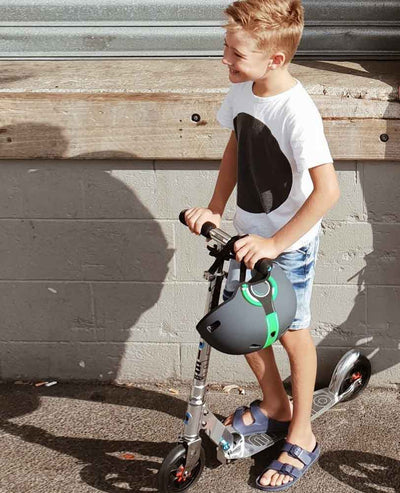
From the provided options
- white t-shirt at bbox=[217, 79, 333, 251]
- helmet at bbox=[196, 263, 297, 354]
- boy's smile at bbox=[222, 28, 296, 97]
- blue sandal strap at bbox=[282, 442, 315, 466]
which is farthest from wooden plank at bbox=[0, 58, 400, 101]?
blue sandal strap at bbox=[282, 442, 315, 466]

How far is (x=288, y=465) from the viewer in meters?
3.80

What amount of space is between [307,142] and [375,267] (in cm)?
122

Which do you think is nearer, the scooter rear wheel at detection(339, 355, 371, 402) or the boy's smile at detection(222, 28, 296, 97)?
the boy's smile at detection(222, 28, 296, 97)

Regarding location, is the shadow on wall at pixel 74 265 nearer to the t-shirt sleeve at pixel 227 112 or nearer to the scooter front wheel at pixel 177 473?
the t-shirt sleeve at pixel 227 112

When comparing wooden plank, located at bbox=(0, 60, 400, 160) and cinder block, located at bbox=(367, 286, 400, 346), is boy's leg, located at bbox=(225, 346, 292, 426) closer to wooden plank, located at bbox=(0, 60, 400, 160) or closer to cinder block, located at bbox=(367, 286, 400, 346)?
cinder block, located at bbox=(367, 286, 400, 346)

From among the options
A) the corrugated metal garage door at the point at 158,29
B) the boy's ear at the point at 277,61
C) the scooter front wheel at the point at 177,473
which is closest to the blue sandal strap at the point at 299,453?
the scooter front wheel at the point at 177,473

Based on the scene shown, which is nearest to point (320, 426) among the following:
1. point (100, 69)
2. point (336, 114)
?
point (336, 114)

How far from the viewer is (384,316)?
4.35 meters

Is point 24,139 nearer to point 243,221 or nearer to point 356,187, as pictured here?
point 243,221

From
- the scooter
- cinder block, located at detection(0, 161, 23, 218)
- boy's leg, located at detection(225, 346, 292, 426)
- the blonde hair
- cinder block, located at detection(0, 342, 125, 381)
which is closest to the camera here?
the blonde hair

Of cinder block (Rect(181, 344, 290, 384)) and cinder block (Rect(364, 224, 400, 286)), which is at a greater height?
cinder block (Rect(364, 224, 400, 286))

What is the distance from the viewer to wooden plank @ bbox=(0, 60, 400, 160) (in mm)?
3943

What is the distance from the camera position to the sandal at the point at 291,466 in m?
3.76

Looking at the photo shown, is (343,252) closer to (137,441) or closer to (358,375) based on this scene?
(358,375)
